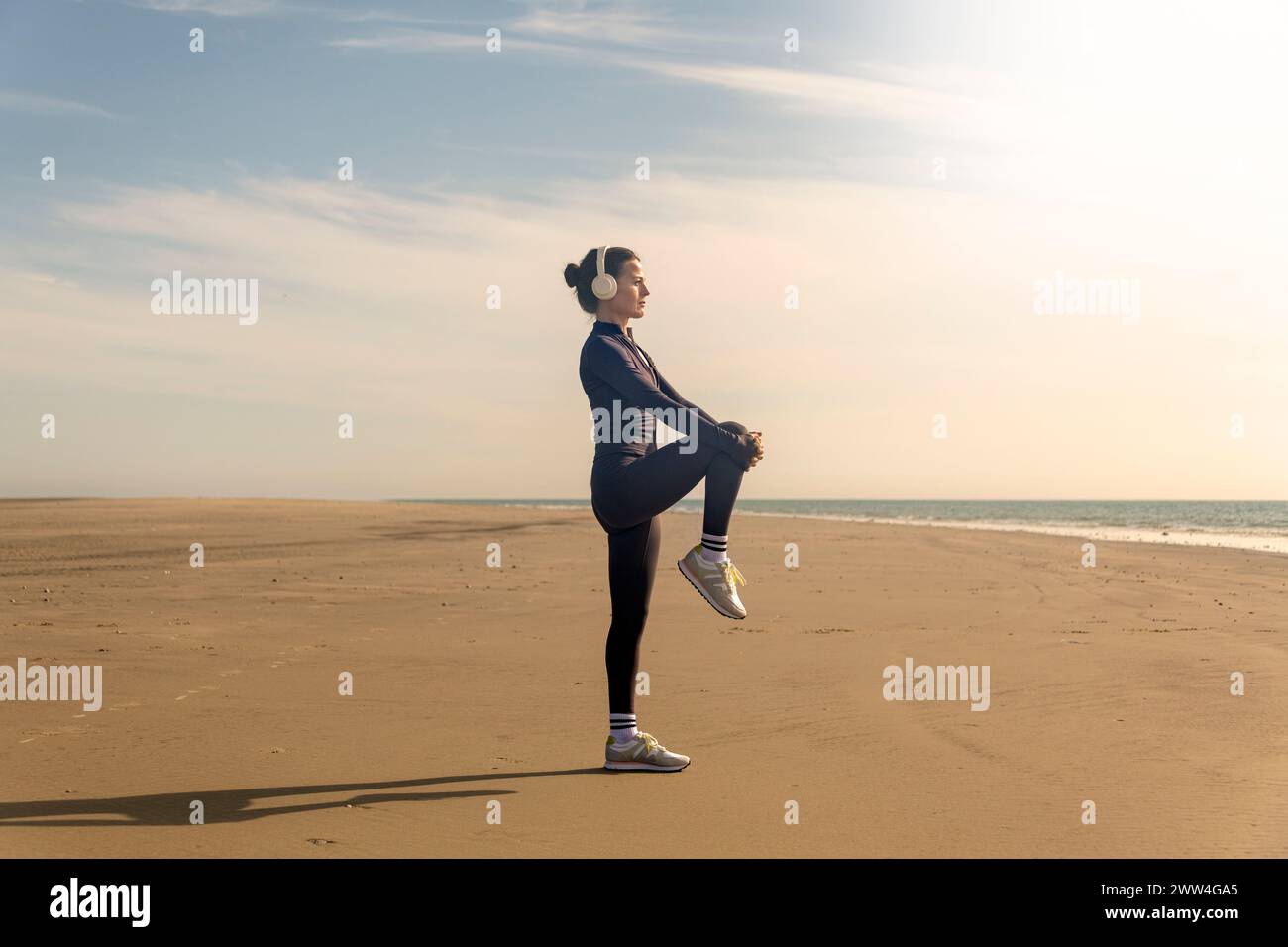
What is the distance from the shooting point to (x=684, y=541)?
25.2m

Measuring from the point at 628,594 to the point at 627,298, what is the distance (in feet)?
5.26

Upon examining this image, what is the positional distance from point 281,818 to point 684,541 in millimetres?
20864

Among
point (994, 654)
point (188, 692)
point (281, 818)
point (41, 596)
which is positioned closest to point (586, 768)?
point (281, 818)

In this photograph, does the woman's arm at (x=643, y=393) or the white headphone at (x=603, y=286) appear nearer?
the woman's arm at (x=643, y=393)

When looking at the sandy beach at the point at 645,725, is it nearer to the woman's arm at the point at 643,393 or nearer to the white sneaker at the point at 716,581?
the white sneaker at the point at 716,581

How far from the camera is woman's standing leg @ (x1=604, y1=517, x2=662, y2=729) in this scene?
562 cm

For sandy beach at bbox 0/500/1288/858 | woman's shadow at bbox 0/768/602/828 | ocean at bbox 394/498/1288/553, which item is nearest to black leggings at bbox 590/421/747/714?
sandy beach at bbox 0/500/1288/858

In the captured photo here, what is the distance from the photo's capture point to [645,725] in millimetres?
6453

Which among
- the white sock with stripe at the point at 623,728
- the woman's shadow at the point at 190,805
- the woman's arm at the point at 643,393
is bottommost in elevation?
the woman's shadow at the point at 190,805

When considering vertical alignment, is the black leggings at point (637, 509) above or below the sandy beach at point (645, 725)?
above

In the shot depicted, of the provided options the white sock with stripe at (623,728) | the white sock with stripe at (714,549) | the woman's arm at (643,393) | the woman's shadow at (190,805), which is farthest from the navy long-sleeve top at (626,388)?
the woman's shadow at (190,805)

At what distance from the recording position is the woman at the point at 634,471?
5305 mm

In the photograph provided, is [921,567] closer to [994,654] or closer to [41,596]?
[994,654]

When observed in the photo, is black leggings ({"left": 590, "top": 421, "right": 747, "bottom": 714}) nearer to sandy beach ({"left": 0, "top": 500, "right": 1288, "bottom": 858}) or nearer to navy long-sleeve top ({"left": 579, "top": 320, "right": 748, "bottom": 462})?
navy long-sleeve top ({"left": 579, "top": 320, "right": 748, "bottom": 462})
